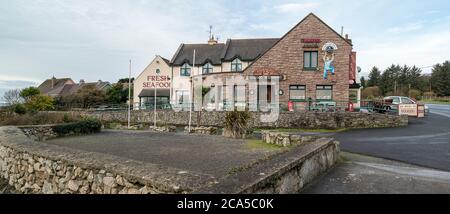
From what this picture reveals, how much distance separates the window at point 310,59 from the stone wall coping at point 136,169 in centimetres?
2159

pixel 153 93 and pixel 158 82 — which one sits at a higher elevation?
pixel 158 82

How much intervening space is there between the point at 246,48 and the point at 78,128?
→ 27.4 m

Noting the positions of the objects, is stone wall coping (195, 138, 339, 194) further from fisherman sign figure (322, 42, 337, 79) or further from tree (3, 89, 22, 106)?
tree (3, 89, 22, 106)

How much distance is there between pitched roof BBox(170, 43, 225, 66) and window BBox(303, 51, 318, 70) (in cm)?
1409

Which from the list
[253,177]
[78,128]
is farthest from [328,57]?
[253,177]

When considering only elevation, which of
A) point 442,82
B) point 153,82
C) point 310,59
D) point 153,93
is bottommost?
point 153,93

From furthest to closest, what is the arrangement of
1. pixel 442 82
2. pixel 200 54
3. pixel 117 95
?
1. pixel 442 82
2. pixel 117 95
3. pixel 200 54

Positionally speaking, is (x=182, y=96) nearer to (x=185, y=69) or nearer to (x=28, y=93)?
(x=185, y=69)

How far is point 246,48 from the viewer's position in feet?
124

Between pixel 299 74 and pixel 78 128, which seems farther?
pixel 299 74

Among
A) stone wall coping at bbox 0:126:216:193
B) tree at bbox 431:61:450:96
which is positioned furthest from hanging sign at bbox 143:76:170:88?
tree at bbox 431:61:450:96

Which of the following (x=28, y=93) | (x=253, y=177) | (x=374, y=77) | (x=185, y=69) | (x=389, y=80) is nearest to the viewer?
(x=253, y=177)

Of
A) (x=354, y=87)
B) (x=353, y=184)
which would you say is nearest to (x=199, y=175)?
(x=353, y=184)
